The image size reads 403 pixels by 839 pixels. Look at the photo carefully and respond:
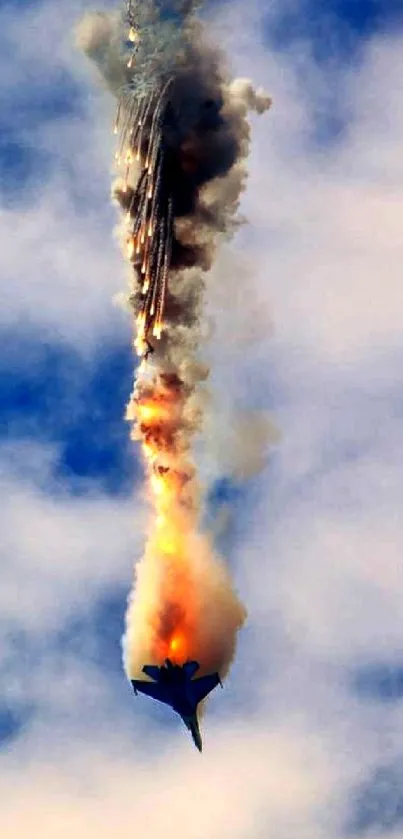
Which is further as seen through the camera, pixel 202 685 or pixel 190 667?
pixel 202 685

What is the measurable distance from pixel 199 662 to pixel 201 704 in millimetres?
4754

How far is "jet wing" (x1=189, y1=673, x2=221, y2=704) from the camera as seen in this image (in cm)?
12350

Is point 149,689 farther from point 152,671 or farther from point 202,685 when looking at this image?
point 202,685

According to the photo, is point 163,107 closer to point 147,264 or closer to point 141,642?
point 147,264

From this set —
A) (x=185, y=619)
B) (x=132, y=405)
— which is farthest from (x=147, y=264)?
(x=185, y=619)

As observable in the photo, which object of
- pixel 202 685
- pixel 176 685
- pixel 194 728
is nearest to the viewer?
pixel 176 685

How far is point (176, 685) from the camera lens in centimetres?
12294

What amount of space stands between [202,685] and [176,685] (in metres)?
2.60

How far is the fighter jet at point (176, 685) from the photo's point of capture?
122688mm

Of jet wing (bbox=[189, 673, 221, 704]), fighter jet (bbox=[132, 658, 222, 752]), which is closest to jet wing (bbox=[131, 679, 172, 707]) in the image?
fighter jet (bbox=[132, 658, 222, 752])

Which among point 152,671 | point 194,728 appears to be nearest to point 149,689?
point 152,671

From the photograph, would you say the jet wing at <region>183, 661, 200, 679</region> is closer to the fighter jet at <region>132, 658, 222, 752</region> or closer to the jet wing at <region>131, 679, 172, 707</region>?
the fighter jet at <region>132, 658, 222, 752</region>

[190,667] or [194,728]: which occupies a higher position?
[190,667]

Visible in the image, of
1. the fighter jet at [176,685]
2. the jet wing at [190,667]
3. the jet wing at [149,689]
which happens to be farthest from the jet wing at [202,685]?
the jet wing at [149,689]
